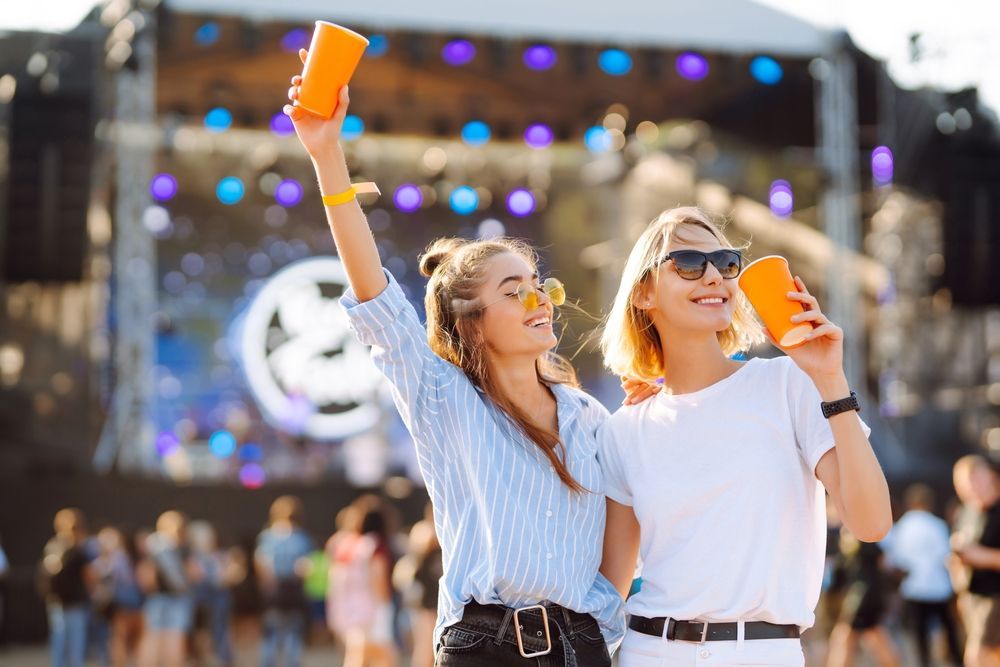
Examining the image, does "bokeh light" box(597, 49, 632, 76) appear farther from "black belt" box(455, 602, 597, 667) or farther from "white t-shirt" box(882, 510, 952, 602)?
"black belt" box(455, 602, 597, 667)

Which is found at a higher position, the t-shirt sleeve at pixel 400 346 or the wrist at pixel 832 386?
the t-shirt sleeve at pixel 400 346

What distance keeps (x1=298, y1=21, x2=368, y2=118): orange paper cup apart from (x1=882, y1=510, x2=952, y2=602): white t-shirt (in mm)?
7388

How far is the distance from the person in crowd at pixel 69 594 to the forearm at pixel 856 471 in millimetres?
8456

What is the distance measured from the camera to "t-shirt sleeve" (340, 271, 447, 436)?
7.71 feet

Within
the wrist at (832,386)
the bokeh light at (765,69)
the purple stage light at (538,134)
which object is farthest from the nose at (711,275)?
the purple stage light at (538,134)

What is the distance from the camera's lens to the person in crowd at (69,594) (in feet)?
31.6

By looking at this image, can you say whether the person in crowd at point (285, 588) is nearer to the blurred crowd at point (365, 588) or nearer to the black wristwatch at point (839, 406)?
the blurred crowd at point (365, 588)

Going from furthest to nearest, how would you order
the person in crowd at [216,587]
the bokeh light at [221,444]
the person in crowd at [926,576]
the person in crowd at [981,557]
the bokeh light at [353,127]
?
the bokeh light at [221,444], the bokeh light at [353,127], the person in crowd at [216,587], the person in crowd at [926,576], the person in crowd at [981,557]

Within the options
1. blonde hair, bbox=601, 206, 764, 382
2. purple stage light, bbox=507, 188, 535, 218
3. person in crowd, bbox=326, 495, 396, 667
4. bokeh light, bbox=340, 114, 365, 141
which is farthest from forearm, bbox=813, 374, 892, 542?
purple stage light, bbox=507, 188, 535, 218

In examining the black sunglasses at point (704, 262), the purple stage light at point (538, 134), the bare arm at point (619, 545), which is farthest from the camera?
the purple stage light at point (538, 134)

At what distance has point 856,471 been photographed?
2.15 meters

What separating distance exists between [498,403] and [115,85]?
13.7 metres

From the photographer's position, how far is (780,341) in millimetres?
2197

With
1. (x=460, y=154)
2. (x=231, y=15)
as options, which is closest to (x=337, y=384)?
(x=460, y=154)
